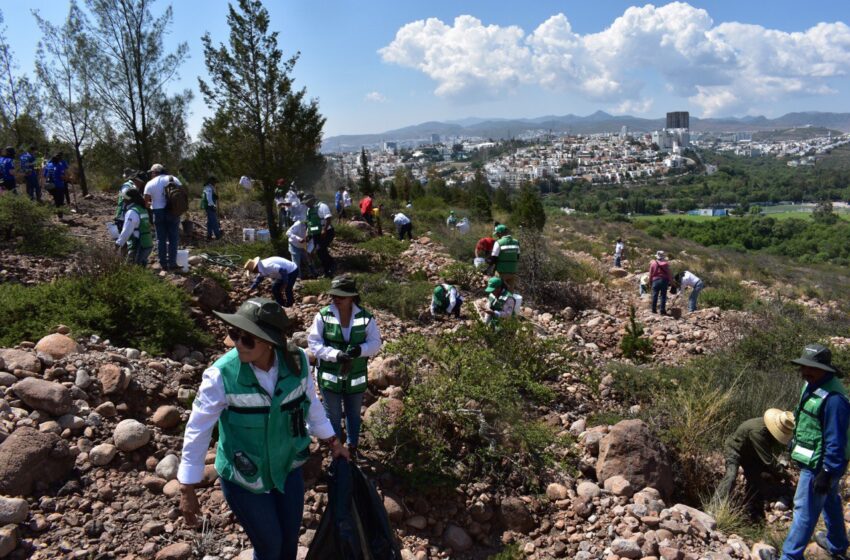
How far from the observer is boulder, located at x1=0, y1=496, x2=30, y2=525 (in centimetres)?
306

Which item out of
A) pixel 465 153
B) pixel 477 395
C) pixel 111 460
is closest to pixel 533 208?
pixel 477 395

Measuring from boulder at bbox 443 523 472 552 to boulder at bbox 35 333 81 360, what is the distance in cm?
335

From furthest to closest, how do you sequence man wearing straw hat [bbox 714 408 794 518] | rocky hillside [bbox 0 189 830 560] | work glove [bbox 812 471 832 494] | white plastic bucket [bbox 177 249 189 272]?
white plastic bucket [bbox 177 249 189 272]
man wearing straw hat [bbox 714 408 794 518]
work glove [bbox 812 471 832 494]
rocky hillside [bbox 0 189 830 560]

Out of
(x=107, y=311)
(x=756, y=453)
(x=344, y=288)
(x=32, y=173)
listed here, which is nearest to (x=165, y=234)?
(x=107, y=311)

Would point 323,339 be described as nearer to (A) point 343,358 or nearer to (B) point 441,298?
(A) point 343,358

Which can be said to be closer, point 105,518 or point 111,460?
point 105,518

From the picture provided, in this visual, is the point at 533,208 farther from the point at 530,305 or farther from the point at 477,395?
the point at 477,395

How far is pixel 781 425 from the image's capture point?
13.9 ft

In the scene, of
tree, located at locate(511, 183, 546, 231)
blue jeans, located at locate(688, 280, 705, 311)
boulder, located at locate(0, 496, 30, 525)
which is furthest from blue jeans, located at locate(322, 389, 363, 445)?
tree, located at locate(511, 183, 546, 231)

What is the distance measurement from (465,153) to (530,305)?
17660 centimetres

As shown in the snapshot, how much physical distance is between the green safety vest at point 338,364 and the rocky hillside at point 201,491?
0.64m

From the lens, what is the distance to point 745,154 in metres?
186

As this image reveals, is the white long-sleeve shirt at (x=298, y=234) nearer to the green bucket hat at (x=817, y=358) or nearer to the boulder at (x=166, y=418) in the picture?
the boulder at (x=166, y=418)

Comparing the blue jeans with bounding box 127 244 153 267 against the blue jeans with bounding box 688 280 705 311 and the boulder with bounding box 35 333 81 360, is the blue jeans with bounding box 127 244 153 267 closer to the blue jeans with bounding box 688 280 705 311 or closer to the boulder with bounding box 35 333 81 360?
the boulder with bounding box 35 333 81 360
